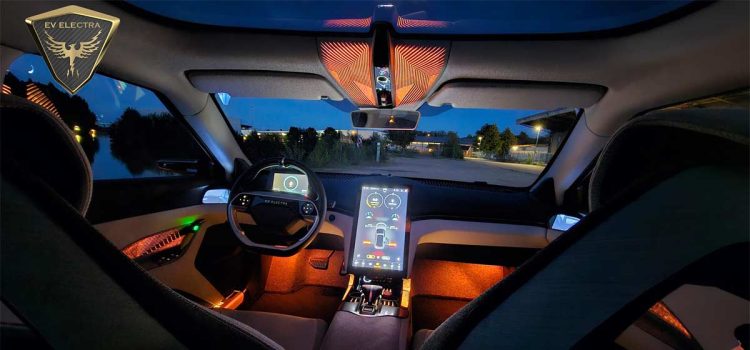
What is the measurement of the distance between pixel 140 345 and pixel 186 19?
2.45m

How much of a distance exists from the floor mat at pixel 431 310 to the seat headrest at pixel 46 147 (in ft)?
9.95

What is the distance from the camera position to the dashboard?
2.65m

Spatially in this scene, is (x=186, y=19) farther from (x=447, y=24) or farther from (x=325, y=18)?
(x=447, y=24)

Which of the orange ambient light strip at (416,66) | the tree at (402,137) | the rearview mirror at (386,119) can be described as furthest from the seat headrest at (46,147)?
the tree at (402,137)

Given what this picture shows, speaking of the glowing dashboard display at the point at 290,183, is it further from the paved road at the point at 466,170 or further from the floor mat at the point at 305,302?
the floor mat at the point at 305,302

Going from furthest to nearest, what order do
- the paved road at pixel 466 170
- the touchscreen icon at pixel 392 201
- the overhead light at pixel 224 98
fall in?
the paved road at pixel 466 170
the overhead light at pixel 224 98
the touchscreen icon at pixel 392 201

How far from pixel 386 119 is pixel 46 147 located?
8.26 ft

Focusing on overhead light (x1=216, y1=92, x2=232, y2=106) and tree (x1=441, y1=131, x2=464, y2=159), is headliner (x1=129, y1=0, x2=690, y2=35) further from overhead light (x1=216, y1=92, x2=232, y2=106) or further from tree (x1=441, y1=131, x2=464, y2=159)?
tree (x1=441, y1=131, x2=464, y2=159)

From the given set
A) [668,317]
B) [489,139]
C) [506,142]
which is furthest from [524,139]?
[668,317]

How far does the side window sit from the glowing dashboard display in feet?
3.29

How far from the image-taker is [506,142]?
11.3ft

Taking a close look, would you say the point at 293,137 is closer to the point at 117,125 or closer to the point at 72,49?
the point at 117,125

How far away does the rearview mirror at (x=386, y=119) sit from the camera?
9.56ft

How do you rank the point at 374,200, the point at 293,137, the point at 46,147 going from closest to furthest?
the point at 46,147 < the point at 374,200 < the point at 293,137
